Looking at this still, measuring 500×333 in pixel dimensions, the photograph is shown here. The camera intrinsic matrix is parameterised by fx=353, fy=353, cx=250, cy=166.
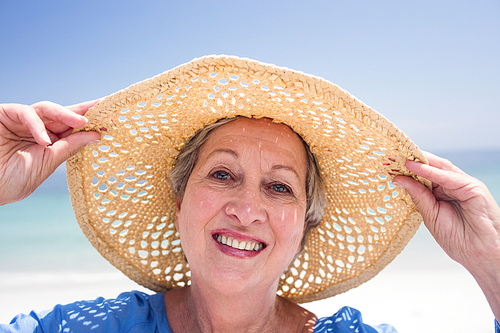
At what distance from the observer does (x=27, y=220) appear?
10328 millimetres

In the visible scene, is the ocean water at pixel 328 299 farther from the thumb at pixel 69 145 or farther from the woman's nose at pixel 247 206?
the thumb at pixel 69 145

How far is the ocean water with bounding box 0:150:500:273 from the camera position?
743 centimetres

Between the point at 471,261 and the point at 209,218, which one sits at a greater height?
the point at 471,261

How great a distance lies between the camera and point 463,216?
1.62 meters

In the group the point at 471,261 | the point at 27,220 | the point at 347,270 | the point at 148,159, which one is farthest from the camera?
the point at 27,220

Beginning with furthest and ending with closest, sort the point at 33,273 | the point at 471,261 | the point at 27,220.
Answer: the point at 27,220 → the point at 33,273 → the point at 471,261

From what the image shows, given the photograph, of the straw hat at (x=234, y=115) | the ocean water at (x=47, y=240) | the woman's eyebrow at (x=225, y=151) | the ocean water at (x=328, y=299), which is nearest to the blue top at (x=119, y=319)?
the straw hat at (x=234, y=115)

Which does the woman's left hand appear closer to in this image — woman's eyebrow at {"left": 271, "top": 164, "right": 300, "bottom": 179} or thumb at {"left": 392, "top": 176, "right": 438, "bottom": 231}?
thumb at {"left": 392, "top": 176, "right": 438, "bottom": 231}

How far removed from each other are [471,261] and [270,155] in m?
1.04

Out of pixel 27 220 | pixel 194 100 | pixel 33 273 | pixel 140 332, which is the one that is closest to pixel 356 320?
pixel 140 332

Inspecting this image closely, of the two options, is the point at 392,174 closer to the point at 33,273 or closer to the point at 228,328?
the point at 228,328

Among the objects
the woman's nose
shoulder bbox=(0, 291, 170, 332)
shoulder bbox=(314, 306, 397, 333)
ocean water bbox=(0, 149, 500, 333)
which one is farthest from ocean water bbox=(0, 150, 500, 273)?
the woman's nose

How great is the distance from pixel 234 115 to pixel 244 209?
0.51 metres

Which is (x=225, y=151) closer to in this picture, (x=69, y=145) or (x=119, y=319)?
(x=69, y=145)
